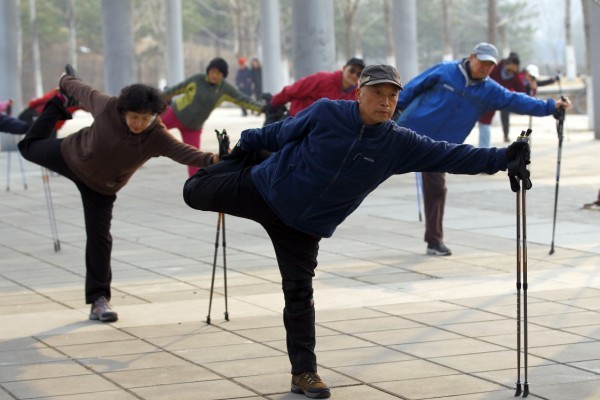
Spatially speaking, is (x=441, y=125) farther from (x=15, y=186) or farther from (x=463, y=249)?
(x=15, y=186)

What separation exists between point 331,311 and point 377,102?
2885 mm

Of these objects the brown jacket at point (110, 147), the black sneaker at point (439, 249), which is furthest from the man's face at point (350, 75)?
the brown jacket at point (110, 147)

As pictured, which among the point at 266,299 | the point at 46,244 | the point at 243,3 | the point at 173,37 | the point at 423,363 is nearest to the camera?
the point at 423,363

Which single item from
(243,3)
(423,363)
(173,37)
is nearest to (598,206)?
(423,363)

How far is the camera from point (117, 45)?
25.7 m

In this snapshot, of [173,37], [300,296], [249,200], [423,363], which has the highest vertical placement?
[173,37]

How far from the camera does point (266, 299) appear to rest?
31.0 ft

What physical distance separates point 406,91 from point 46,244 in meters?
4.20

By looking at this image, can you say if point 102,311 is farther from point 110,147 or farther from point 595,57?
point 595,57

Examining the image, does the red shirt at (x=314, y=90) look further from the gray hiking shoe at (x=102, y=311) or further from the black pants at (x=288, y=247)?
the black pants at (x=288, y=247)

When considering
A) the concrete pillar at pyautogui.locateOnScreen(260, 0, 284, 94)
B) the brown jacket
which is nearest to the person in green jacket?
the brown jacket

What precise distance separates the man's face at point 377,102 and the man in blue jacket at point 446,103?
500cm

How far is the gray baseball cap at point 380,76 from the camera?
6234 mm

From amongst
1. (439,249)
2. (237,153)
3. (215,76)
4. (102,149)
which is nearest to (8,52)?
(215,76)
